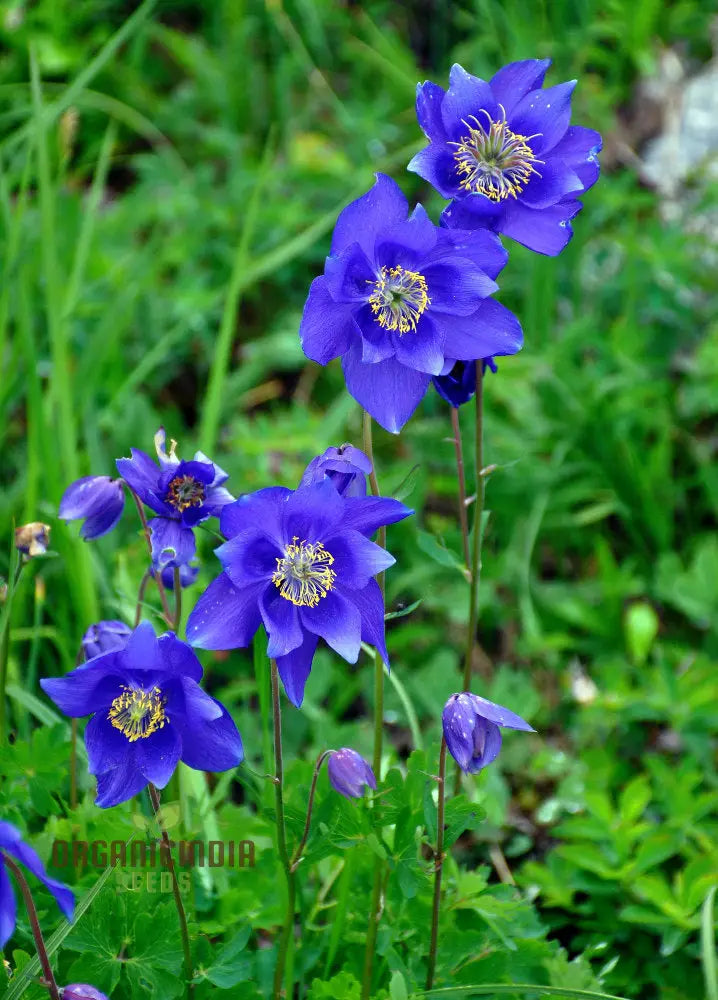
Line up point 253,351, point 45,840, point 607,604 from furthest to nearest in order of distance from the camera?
1. point 253,351
2. point 607,604
3. point 45,840

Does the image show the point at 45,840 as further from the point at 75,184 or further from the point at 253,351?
the point at 75,184

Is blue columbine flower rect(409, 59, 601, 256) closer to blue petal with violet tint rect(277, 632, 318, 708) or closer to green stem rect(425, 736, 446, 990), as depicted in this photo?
blue petal with violet tint rect(277, 632, 318, 708)

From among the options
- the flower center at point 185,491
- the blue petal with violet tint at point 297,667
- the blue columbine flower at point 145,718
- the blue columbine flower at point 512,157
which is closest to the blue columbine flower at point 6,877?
the blue columbine flower at point 145,718

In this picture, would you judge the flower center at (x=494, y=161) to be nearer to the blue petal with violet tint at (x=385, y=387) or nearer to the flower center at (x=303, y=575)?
the blue petal with violet tint at (x=385, y=387)

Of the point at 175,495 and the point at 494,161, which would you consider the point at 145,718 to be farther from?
the point at 494,161

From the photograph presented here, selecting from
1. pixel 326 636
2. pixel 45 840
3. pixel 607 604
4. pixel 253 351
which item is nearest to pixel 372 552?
pixel 326 636

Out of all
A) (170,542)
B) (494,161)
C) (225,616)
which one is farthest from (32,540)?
(494,161)

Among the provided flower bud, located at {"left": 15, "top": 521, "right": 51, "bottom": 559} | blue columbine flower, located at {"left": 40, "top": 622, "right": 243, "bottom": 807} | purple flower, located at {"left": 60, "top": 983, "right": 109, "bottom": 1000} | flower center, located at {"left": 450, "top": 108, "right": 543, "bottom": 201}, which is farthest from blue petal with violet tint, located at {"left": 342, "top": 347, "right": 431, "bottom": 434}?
purple flower, located at {"left": 60, "top": 983, "right": 109, "bottom": 1000}
